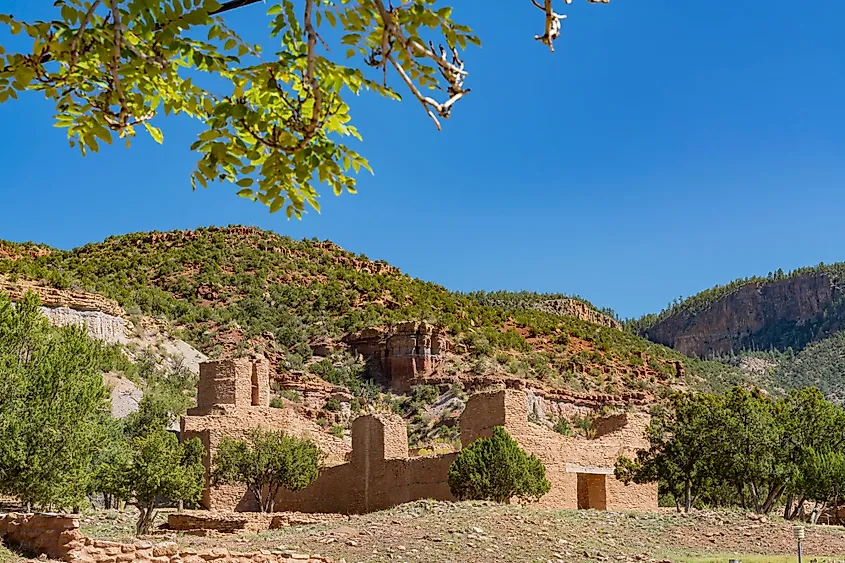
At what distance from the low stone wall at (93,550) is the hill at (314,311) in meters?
35.0

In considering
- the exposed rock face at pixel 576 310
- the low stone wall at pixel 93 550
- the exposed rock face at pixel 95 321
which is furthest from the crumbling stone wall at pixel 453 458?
the exposed rock face at pixel 576 310

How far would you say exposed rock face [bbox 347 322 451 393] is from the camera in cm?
5578

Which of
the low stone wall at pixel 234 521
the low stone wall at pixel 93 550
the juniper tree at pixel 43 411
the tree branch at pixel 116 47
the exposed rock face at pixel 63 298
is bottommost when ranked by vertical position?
the low stone wall at pixel 234 521

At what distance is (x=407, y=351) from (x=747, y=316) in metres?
74.5

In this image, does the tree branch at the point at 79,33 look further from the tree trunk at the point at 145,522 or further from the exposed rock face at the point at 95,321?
the exposed rock face at the point at 95,321

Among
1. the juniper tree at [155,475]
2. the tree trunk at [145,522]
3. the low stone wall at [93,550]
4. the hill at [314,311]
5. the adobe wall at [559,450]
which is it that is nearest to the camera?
the low stone wall at [93,550]

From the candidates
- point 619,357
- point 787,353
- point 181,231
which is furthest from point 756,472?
point 787,353

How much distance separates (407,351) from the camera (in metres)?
56.1

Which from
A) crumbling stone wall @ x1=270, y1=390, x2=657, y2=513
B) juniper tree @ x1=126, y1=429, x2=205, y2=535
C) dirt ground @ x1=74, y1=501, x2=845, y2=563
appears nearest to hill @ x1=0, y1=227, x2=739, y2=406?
crumbling stone wall @ x1=270, y1=390, x2=657, y2=513

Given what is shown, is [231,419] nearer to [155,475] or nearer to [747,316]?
[155,475]

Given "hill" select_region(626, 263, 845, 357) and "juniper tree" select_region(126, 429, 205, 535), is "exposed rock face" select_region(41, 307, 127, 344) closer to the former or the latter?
"juniper tree" select_region(126, 429, 205, 535)

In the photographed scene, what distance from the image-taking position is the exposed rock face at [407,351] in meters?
55.8

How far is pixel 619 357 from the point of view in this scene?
66.6m

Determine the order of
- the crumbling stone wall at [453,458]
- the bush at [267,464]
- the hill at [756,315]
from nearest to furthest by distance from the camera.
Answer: the crumbling stone wall at [453,458]
the bush at [267,464]
the hill at [756,315]
